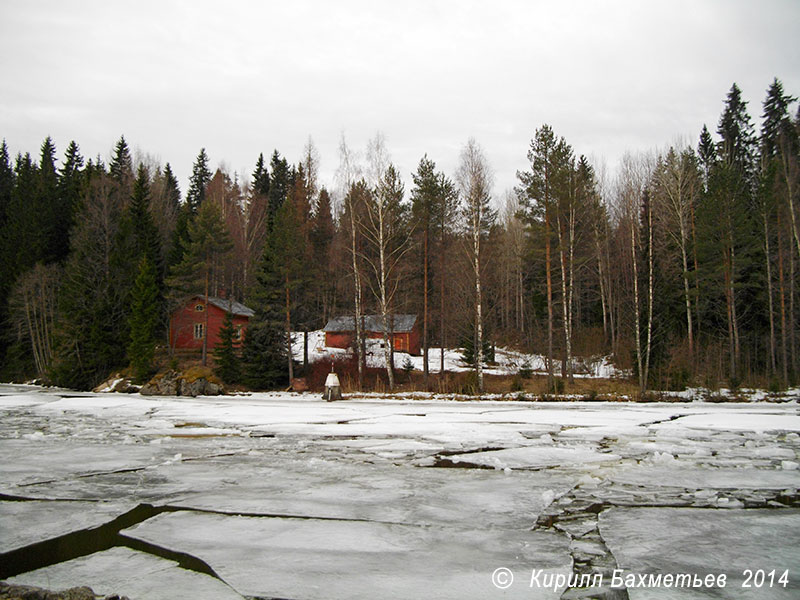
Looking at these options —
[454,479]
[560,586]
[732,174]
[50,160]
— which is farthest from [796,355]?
[50,160]

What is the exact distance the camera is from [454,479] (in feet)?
19.4

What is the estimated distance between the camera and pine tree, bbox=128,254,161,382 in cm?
3244

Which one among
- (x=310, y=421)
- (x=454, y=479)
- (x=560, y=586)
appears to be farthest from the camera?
(x=310, y=421)

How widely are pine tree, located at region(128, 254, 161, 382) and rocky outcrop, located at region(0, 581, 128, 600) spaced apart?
→ 32.5 m

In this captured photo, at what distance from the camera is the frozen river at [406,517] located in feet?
10.1

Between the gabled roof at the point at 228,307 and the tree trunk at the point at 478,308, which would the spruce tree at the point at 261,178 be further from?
the tree trunk at the point at 478,308

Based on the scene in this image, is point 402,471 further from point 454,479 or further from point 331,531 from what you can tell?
point 331,531

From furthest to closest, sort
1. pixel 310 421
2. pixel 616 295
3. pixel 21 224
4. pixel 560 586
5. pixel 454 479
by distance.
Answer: pixel 21 224 < pixel 616 295 < pixel 310 421 < pixel 454 479 < pixel 560 586

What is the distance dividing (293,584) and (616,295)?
138ft

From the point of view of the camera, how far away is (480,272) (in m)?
24.1

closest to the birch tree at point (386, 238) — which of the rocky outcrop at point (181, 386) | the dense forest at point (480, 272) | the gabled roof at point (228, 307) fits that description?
the dense forest at point (480, 272)

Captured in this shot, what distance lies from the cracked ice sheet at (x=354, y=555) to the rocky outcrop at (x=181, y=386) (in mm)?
23219
